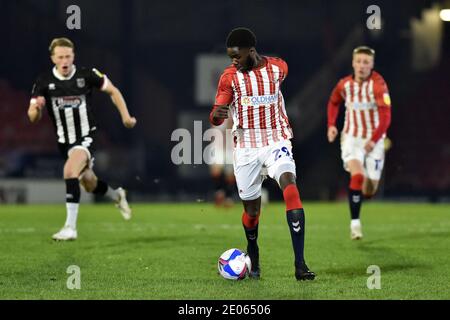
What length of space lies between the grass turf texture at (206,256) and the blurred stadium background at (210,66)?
4451 millimetres

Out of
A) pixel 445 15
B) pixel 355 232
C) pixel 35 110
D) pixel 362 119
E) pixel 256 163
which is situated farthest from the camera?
pixel 445 15

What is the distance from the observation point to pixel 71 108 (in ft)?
32.6

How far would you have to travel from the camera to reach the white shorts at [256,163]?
21.8 feet

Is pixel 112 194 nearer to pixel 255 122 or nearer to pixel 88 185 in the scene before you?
pixel 88 185

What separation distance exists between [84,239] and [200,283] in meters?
3.79

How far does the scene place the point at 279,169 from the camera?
21.6 feet

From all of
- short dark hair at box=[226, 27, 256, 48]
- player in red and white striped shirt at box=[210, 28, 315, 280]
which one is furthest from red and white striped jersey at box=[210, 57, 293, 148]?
short dark hair at box=[226, 27, 256, 48]

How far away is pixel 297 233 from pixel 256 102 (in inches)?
41.2

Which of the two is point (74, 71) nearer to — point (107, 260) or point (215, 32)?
point (107, 260)

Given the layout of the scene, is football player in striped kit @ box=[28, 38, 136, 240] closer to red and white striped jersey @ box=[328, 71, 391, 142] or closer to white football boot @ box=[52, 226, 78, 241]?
white football boot @ box=[52, 226, 78, 241]

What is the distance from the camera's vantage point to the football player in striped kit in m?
9.66

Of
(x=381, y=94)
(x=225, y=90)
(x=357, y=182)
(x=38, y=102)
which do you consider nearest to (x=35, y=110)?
(x=38, y=102)
